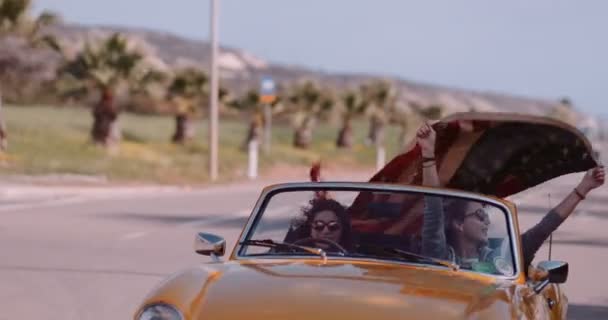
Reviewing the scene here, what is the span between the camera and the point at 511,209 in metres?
6.76

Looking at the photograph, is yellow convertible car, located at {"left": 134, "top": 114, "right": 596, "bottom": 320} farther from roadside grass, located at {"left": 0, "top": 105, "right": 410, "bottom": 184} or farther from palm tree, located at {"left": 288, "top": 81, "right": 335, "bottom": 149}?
palm tree, located at {"left": 288, "top": 81, "right": 335, "bottom": 149}

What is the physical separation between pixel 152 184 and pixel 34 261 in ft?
71.1

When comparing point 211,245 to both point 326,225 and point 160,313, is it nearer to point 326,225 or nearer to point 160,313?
point 326,225

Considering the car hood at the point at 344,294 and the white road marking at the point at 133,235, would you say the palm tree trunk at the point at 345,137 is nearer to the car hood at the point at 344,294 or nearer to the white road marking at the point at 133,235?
the white road marking at the point at 133,235

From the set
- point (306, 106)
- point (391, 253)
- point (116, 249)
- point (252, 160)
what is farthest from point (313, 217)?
point (306, 106)

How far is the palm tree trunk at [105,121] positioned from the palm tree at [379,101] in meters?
29.4

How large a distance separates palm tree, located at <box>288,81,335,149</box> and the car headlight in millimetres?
55727

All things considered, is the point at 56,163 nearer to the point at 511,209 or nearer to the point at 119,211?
the point at 119,211

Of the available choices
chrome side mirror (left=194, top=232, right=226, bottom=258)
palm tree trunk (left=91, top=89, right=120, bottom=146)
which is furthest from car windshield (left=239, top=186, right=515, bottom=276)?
palm tree trunk (left=91, top=89, right=120, bottom=146)

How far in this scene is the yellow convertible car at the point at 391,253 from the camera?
561 centimetres

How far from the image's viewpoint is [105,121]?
43281 millimetres

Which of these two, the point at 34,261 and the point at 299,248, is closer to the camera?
the point at 299,248

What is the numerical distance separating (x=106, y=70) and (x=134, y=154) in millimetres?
4227

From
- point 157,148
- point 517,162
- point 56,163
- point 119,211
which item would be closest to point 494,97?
point 157,148
